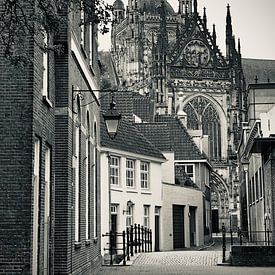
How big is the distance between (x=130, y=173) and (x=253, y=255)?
1289cm

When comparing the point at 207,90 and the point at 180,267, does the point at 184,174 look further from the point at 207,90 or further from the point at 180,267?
the point at 207,90

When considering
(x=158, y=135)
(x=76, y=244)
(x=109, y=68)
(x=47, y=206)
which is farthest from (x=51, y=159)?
(x=109, y=68)

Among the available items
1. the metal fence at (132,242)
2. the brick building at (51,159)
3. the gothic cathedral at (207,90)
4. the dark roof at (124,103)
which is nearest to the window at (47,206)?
the brick building at (51,159)

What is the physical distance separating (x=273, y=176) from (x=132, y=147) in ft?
A: 31.2

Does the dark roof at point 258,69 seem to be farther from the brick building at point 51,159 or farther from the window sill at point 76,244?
the window sill at point 76,244

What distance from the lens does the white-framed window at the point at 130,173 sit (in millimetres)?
35466

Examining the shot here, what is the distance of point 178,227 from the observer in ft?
138

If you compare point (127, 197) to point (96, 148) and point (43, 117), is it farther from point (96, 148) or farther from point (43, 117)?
point (43, 117)

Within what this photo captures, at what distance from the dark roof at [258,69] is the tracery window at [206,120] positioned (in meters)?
18.8

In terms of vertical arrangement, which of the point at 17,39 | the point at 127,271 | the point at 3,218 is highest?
the point at 17,39

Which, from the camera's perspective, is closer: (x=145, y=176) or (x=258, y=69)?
(x=145, y=176)

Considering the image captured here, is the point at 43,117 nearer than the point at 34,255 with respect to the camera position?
No

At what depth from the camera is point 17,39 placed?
13133mm

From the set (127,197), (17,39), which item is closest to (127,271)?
(17,39)
